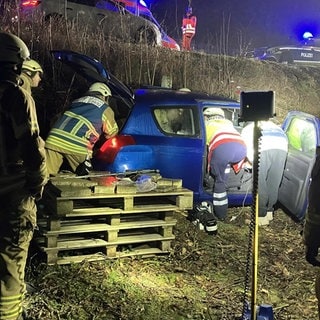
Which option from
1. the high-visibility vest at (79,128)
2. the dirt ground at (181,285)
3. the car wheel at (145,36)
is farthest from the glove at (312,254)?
the car wheel at (145,36)

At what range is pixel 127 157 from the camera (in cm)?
508

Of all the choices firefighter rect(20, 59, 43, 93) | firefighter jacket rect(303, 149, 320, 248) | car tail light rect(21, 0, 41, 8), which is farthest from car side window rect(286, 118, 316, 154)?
car tail light rect(21, 0, 41, 8)

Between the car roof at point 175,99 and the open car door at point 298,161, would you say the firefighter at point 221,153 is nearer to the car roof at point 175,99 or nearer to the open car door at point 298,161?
the car roof at point 175,99

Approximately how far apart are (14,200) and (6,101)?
26.5 inches

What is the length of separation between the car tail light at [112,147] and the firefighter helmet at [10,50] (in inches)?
83.6

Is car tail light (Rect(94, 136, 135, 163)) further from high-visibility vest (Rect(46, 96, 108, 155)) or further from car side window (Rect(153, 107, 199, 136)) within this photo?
car side window (Rect(153, 107, 199, 136))

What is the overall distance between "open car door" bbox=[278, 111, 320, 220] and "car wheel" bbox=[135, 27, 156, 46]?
5.00 m

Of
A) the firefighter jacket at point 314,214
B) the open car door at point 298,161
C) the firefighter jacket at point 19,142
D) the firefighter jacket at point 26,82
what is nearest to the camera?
the firefighter jacket at point 314,214

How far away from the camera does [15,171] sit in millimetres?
2988

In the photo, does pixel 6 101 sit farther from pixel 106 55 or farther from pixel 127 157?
pixel 106 55

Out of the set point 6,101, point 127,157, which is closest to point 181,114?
point 127,157

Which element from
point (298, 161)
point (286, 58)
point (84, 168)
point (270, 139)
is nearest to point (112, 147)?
point (84, 168)

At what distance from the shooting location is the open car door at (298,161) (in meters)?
5.27

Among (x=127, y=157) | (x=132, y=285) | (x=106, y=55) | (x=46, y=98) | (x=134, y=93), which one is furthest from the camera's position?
(x=106, y=55)
